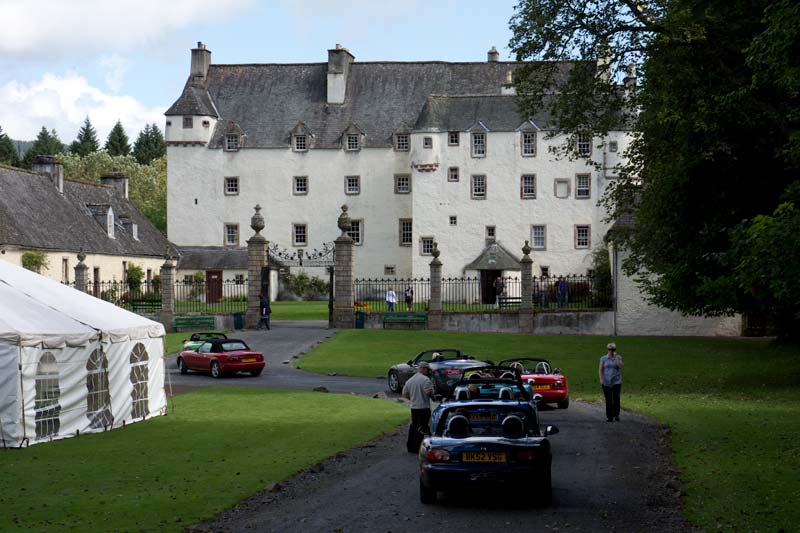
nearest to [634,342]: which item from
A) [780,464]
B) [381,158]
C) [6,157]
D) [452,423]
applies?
[780,464]

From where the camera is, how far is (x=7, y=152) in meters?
128

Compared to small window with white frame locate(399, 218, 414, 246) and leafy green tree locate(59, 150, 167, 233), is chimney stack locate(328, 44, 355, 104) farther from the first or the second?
leafy green tree locate(59, 150, 167, 233)

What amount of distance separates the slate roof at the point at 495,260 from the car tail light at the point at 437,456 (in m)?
66.9

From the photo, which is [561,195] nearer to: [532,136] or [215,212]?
[532,136]

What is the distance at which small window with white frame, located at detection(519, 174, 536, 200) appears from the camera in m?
83.9

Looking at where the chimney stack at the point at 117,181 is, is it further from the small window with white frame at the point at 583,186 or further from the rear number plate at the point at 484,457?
the rear number plate at the point at 484,457

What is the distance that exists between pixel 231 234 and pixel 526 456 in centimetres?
7599

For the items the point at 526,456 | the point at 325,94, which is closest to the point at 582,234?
the point at 325,94

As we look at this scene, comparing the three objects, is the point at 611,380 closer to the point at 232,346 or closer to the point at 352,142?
the point at 232,346

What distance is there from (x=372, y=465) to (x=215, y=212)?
71717mm

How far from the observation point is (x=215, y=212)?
88.2 m

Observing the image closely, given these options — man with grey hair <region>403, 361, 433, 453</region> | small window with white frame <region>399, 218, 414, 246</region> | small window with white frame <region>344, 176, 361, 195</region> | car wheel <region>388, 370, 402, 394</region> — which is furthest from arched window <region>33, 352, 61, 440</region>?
small window with white frame <region>344, 176, 361, 195</region>

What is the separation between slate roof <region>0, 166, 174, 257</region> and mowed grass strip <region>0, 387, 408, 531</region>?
39.2 metres

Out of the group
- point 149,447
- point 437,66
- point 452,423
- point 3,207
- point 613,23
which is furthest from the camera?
point 437,66
